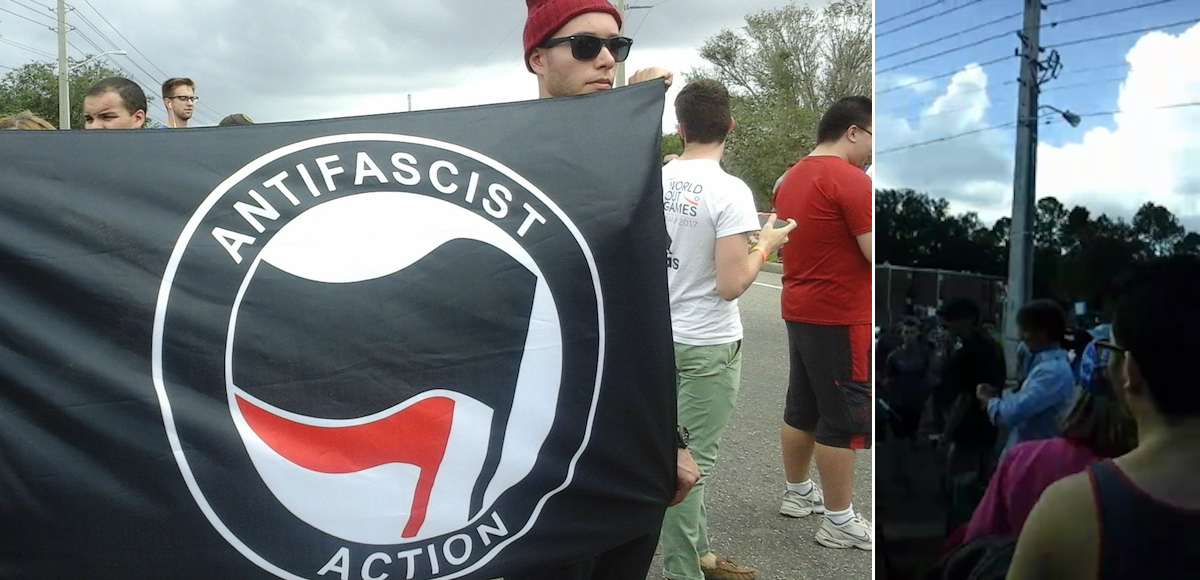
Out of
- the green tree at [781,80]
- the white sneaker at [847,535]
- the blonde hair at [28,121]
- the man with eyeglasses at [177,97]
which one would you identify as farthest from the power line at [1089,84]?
the green tree at [781,80]

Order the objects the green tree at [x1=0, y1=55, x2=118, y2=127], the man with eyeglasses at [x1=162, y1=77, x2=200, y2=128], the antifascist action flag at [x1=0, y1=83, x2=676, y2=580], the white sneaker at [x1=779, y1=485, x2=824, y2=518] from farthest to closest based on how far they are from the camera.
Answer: the green tree at [x1=0, y1=55, x2=118, y2=127] → the man with eyeglasses at [x1=162, y1=77, x2=200, y2=128] → the white sneaker at [x1=779, y1=485, x2=824, y2=518] → the antifascist action flag at [x1=0, y1=83, x2=676, y2=580]

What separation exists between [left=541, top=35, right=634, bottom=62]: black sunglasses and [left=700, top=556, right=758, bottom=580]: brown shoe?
6.49 feet

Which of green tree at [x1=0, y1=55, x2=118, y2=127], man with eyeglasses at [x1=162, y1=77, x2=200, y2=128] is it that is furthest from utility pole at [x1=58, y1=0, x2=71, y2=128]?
man with eyeglasses at [x1=162, y1=77, x2=200, y2=128]

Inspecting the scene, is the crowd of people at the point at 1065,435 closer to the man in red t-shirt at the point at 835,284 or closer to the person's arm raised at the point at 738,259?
the person's arm raised at the point at 738,259

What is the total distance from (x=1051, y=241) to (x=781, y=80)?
34.5m

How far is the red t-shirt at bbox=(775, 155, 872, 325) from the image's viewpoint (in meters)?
3.32

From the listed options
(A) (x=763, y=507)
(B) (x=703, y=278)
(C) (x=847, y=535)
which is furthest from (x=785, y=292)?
(A) (x=763, y=507)

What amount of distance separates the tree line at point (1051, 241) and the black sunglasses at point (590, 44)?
2.73ft

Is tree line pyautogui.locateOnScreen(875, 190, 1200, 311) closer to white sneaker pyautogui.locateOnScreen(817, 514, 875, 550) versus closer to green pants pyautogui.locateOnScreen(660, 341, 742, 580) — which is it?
green pants pyautogui.locateOnScreen(660, 341, 742, 580)

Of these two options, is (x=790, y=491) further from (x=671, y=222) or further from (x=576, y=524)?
(x=576, y=524)

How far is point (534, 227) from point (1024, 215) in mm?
790

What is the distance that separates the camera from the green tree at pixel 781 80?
1083 inches

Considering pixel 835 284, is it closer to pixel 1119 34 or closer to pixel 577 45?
pixel 577 45

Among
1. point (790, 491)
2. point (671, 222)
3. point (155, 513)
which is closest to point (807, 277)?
point (671, 222)
